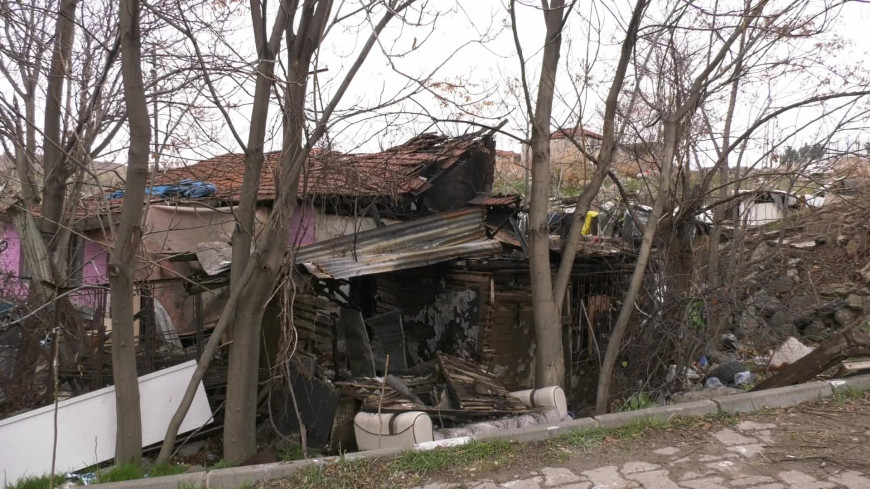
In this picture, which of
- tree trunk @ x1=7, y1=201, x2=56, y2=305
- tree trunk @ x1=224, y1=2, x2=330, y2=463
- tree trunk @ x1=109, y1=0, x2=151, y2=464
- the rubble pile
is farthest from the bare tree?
the rubble pile

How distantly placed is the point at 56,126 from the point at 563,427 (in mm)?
6585

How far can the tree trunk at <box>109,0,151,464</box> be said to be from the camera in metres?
4.91

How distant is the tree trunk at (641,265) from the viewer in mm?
7312

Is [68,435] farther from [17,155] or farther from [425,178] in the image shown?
[425,178]

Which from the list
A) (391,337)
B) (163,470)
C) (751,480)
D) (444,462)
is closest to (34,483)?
(163,470)

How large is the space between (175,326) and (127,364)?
10.3 ft

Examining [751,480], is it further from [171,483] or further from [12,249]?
[12,249]

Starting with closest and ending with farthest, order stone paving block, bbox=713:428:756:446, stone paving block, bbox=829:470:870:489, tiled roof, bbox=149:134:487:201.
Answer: stone paving block, bbox=829:470:870:489, stone paving block, bbox=713:428:756:446, tiled roof, bbox=149:134:487:201

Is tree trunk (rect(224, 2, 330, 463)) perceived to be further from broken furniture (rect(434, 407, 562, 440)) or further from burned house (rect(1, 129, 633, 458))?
broken furniture (rect(434, 407, 562, 440))

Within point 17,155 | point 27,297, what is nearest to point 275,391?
point 27,297

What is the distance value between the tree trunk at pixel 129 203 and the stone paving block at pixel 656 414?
13.1 ft

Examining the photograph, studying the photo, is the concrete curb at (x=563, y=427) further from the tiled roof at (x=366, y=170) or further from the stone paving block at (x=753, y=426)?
the tiled roof at (x=366, y=170)

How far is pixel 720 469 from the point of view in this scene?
416 cm

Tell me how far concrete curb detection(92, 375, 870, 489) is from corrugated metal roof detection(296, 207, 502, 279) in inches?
104
